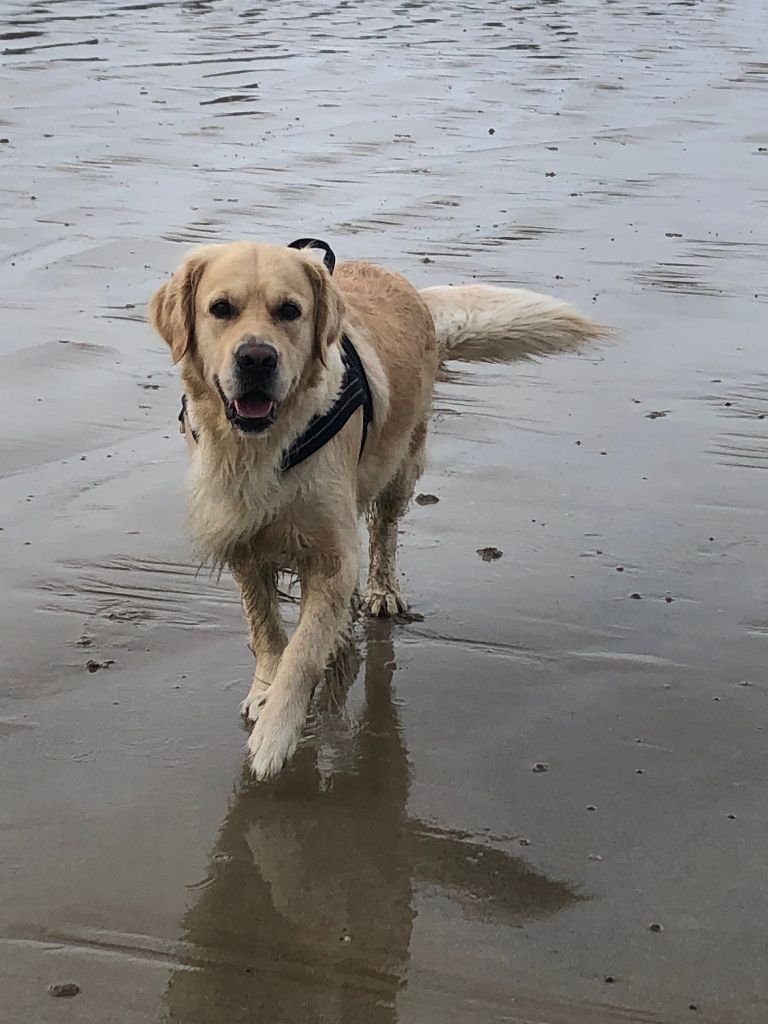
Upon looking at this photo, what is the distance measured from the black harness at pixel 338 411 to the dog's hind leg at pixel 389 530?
0.55 metres

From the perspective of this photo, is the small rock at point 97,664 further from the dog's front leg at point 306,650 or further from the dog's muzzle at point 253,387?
the dog's muzzle at point 253,387

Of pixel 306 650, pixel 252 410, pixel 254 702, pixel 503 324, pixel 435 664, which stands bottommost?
pixel 435 664

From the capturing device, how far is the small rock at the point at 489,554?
15.4 ft

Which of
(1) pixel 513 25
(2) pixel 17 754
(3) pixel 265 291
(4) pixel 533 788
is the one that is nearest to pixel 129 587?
(2) pixel 17 754

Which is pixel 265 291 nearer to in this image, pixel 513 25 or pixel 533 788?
pixel 533 788

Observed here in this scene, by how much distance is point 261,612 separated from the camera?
3908 millimetres

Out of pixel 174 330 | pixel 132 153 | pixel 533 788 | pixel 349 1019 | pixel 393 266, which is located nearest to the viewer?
pixel 349 1019

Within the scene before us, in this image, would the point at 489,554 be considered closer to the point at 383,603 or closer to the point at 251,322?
the point at 383,603

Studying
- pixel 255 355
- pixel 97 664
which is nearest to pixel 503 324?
pixel 255 355

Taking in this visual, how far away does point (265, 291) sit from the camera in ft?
11.8

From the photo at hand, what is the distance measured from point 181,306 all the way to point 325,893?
63.1 inches

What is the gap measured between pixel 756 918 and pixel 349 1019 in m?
0.92

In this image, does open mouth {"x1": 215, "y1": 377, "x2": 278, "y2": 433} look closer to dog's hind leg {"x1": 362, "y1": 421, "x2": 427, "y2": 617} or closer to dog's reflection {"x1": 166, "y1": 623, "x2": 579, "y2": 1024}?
dog's reflection {"x1": 166, "y1": 623, "x2": 579, "y2": 1024}

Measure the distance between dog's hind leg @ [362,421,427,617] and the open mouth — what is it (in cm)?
100
